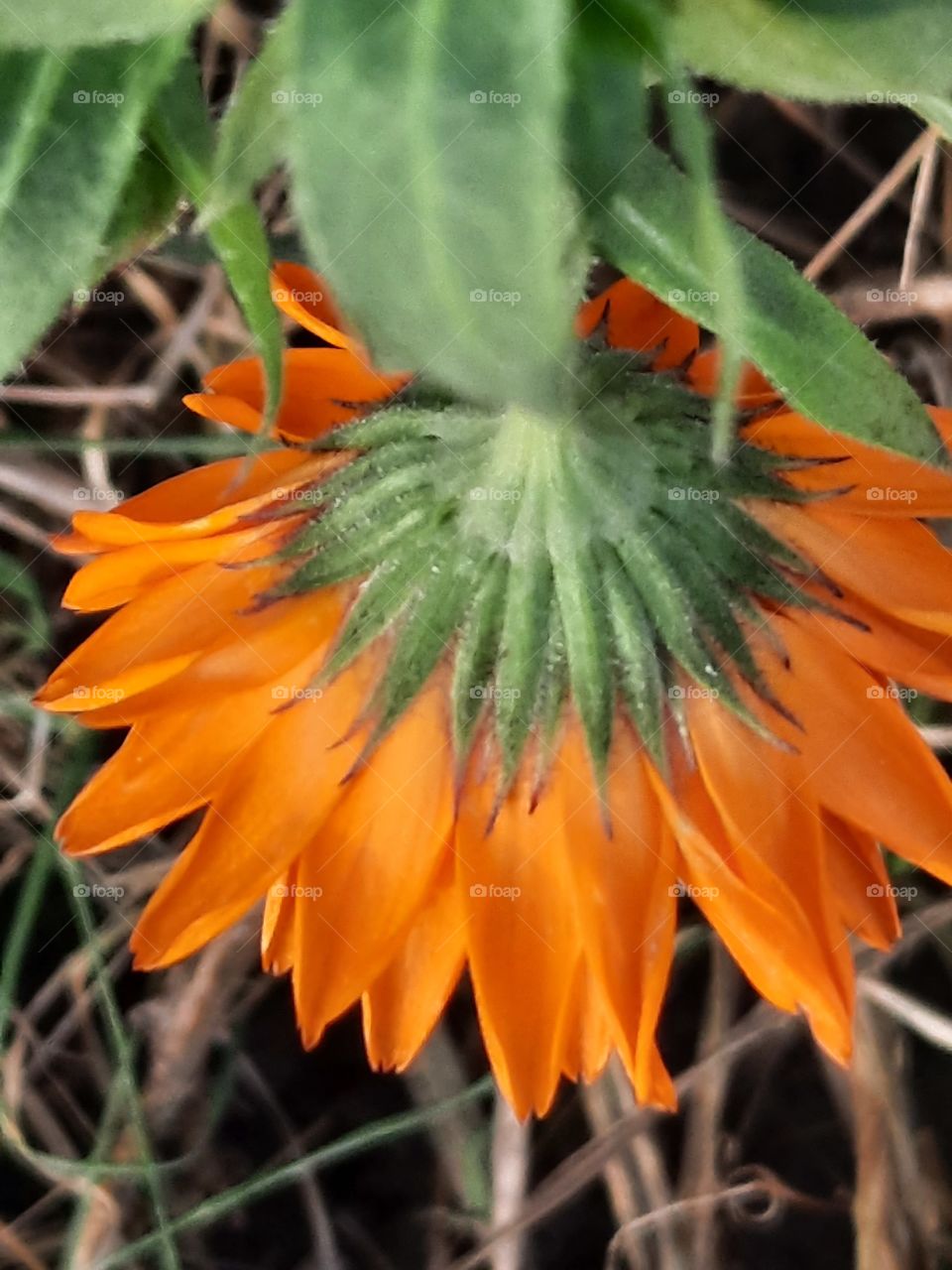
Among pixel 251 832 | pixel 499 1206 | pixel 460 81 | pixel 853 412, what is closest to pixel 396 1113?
pixel 499 1206

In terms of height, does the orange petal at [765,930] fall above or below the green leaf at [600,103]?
below

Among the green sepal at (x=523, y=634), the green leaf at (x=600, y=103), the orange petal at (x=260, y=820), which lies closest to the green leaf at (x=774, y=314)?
the green leaf at (x=600, y=103)

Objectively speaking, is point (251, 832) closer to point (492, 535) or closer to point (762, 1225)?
point (492, 535)

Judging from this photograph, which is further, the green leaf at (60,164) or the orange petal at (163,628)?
the orange petal at (163,628)

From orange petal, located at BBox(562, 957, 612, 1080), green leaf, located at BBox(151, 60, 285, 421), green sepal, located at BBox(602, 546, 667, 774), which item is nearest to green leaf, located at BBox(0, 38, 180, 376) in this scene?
green leaf, located at BBox(151, 60, 285, 421)

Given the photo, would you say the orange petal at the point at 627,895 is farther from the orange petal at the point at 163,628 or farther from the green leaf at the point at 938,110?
the green leaf at the point at 938,110

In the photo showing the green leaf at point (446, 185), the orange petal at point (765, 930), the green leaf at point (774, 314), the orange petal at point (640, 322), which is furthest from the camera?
the orange petal at point (640, 322)
